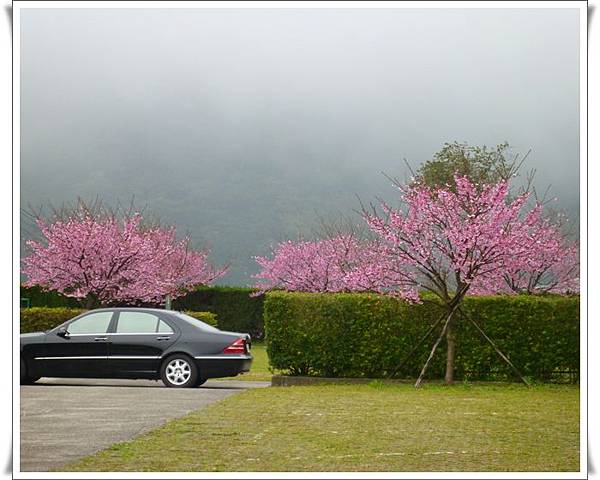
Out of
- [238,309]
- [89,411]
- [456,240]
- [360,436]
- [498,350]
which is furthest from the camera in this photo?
[238,309]

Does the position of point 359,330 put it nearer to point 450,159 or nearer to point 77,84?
point 450,159

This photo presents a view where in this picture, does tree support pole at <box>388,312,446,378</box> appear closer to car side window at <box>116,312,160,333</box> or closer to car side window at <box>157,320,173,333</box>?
car side window at <box>157,320,173,333</box>

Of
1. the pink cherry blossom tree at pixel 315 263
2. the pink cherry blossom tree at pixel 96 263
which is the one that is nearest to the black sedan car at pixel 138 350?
the pink cherry blossom tree at pixel 96 263

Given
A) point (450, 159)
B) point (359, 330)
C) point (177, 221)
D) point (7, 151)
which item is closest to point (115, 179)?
point (177, 221)

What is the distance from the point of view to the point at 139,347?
1762cm

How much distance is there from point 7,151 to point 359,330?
11755mm

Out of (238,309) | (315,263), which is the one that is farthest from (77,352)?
(238,309)

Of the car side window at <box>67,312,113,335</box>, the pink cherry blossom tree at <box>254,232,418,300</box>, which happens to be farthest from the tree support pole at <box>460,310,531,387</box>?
the pink cherry blossom tree at <box>254,232,418,300</box>

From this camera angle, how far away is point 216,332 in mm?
17719

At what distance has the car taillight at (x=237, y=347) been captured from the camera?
57.6 feet

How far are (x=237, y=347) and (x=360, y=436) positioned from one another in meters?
6.58

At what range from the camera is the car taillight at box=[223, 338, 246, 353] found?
1756cm

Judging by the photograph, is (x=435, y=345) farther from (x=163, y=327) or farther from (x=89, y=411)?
(x=89, y=411)

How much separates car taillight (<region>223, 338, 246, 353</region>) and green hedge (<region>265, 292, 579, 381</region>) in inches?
69.4
